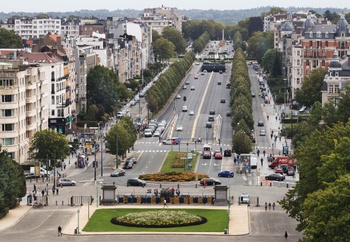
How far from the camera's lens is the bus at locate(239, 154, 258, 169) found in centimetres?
15575

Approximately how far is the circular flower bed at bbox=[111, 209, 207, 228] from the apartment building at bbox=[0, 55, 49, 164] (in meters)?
41.8

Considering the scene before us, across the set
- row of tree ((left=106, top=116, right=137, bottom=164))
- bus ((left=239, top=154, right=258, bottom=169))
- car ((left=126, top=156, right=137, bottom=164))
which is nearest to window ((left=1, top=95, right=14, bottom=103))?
row of tree ((left=106, top=116, right=137, bottom=164))

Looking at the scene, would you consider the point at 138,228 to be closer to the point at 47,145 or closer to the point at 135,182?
the point at 135,182

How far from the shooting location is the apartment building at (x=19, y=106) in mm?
154750

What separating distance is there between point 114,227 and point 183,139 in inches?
2949

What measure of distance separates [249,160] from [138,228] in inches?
1896

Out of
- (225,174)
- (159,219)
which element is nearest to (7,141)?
(225,174)

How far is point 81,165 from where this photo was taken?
157000mm

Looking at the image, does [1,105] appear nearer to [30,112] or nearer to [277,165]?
[30,112]

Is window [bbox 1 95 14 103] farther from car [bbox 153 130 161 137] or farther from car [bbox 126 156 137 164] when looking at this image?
car [bbox 153 130 161 137]

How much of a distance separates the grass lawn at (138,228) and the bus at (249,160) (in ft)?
109

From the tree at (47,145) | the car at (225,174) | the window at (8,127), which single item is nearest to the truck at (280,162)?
the car at (225,174)

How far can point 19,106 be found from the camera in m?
157

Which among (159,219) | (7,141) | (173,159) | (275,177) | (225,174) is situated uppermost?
(7,141)
